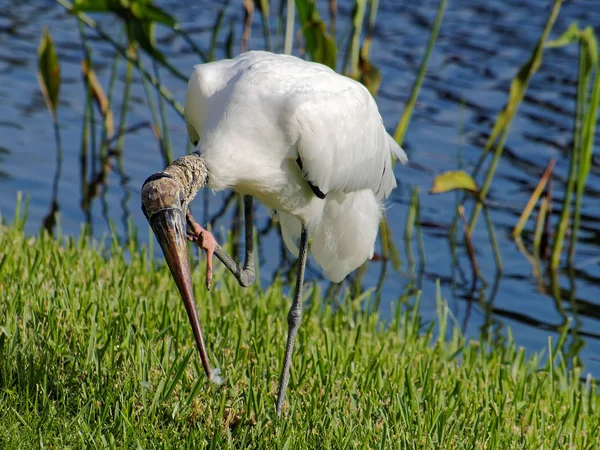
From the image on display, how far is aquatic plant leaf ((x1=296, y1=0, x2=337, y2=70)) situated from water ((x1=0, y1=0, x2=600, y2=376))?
0.94 metres

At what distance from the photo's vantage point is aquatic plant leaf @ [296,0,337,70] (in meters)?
5.54

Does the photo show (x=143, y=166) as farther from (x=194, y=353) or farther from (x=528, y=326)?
(x=194, y=353)

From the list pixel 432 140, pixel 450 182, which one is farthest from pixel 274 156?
pixel 432 140

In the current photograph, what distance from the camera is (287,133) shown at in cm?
374

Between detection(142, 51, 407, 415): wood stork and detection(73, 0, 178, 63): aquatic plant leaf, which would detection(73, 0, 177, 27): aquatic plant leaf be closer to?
detection(73, 0, 178, 63): aquatic plant leaf

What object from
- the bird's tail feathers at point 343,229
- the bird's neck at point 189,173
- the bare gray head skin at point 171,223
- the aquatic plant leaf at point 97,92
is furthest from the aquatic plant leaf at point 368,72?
the bare gray head skin at point 171,223

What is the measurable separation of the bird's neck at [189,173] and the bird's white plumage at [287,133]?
60mm

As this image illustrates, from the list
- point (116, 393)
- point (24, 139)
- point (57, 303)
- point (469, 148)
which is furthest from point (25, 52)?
point (116, 393)

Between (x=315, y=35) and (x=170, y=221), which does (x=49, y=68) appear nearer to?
Result: (x=315, y=35)

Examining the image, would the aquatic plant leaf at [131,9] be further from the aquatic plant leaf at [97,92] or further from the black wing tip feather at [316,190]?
the black wing tip feather at [316,190]

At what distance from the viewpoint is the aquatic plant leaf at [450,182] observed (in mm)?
5309

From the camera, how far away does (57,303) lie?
13.2 ft

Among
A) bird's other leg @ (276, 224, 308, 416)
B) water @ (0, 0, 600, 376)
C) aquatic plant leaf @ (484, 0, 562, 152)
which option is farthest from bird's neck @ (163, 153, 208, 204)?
aquatic plant leaf @ (484, 0, 562, 152)

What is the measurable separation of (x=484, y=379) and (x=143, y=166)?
4426 mm
